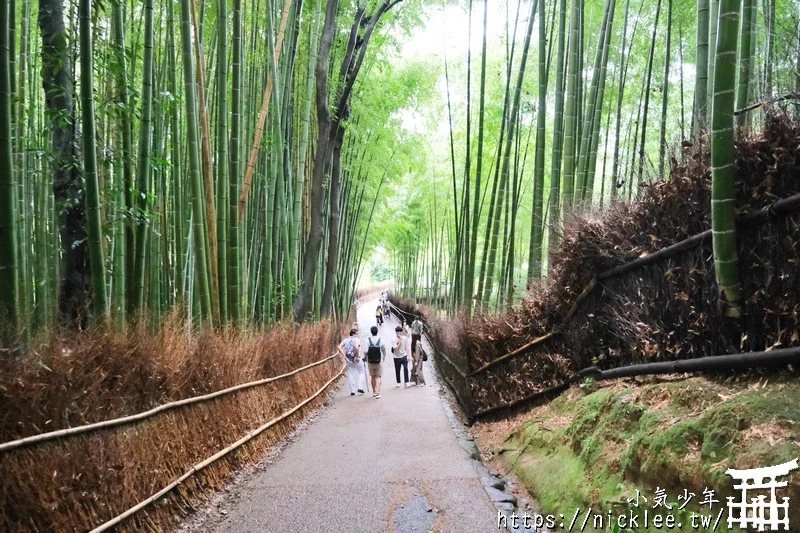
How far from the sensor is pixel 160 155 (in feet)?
16.9

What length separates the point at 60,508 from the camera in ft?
7.30

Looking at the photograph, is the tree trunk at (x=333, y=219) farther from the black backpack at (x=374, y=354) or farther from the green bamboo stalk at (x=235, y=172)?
the green bamboo stalk at (x=235, y=172)

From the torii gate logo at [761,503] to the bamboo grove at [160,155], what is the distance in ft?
8.88

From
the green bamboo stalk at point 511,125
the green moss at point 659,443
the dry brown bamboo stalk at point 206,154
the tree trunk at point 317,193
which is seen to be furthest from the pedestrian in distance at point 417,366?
the green moss at point 659,443

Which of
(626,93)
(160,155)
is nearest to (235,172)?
(160,155)

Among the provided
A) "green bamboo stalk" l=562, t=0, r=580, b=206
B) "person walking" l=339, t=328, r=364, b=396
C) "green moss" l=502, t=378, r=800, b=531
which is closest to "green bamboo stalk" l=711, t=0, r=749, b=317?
"green moss" l=502, t=378, r=800, b=531

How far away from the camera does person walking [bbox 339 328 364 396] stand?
7.97 metres

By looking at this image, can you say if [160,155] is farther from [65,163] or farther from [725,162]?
[725,162]

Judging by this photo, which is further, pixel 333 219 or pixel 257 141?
pixel 333 219

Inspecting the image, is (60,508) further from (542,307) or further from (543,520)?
(542,307)

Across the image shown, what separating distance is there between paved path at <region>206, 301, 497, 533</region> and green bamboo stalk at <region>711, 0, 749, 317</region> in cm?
162

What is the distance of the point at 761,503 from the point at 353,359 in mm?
6628

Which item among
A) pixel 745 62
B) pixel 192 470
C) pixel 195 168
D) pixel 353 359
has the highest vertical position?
pixel 745 62

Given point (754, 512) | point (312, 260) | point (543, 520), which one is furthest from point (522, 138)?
point (754, 512)
